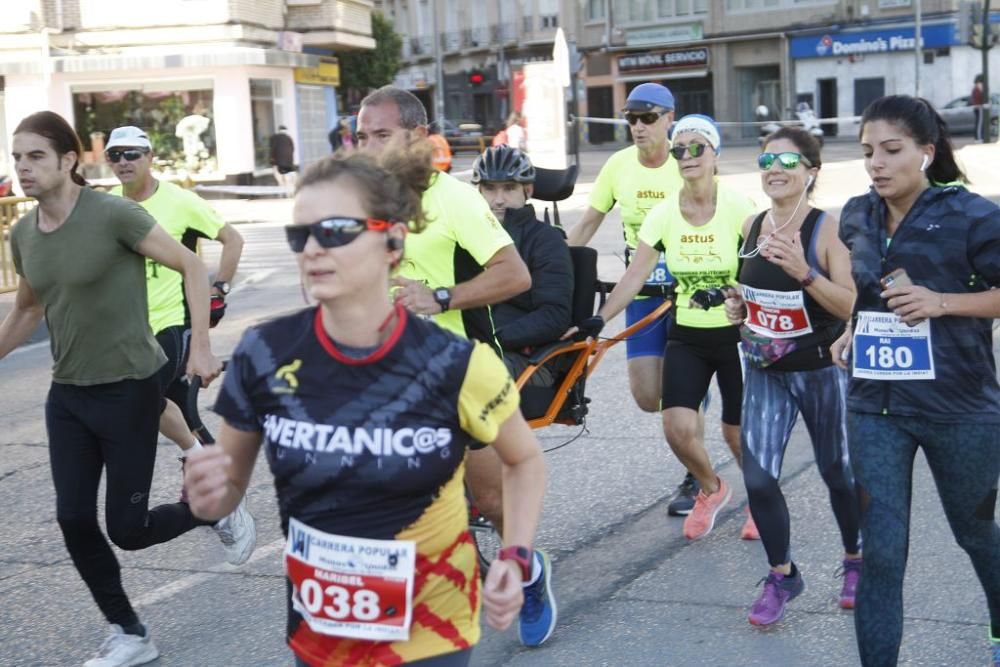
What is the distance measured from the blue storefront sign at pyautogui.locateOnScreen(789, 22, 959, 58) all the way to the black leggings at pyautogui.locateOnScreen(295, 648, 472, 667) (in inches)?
2183

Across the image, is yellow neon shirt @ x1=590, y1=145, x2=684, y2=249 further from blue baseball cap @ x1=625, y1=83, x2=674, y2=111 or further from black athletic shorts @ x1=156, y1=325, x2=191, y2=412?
black athletic shorts @ x1=156, y1=325, x2=191, y2=412

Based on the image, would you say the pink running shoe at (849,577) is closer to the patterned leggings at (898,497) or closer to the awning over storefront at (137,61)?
the patterned leggings at (898,497)

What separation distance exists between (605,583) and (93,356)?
2209 millimetres

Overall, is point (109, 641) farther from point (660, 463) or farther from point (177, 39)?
point (177, 39)

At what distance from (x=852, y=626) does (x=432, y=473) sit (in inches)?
106

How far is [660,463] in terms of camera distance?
7.78m

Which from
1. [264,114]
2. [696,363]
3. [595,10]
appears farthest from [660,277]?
[595,10]

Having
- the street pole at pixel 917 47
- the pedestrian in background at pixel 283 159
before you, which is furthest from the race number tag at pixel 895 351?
the street pole at pixel 917 47

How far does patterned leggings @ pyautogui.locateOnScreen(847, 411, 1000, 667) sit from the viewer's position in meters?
4.04

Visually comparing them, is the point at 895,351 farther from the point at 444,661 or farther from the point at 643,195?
the point at 643,195

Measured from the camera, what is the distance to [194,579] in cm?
600

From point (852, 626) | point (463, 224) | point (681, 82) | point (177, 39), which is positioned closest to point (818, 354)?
point (852, 626)

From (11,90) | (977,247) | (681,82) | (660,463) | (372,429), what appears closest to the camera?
(372,429)

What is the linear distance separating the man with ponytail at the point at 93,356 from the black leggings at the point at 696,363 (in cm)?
227
